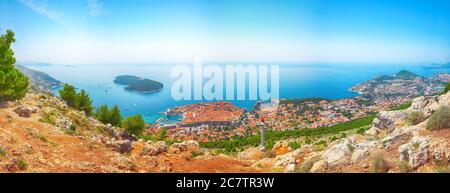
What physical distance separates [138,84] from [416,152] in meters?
5.28

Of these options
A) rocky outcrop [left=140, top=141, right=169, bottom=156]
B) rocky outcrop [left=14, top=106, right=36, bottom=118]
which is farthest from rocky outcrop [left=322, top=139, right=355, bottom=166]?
rocky outcrop [left=14, top=106, right=36, bottom=118]

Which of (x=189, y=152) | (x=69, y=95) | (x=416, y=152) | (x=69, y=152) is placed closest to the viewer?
(x=416, y=152)

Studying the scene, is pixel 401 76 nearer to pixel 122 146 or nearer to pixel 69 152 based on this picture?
pixel 122 146

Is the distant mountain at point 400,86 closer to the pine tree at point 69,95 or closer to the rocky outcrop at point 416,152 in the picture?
the rocky outcrop at point 416,152

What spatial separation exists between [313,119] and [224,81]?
28.9 feet

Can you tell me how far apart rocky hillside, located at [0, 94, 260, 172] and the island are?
126 cm

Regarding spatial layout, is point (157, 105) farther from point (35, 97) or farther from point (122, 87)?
point (35, 97)

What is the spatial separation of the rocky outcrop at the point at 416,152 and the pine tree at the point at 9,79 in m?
8.96

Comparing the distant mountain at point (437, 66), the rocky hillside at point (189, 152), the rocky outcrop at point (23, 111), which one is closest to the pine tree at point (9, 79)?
the rocky hillside at point (189, 152)

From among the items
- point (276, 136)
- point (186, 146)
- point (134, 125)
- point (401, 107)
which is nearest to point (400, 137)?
point (401, 107)

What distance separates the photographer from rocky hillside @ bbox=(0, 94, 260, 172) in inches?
191

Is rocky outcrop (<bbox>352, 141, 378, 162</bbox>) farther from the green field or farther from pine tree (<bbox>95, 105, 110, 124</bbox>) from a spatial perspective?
pine tree (<bbox>95, 105, 110, 124</bbox>)

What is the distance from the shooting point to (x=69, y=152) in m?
5.71
